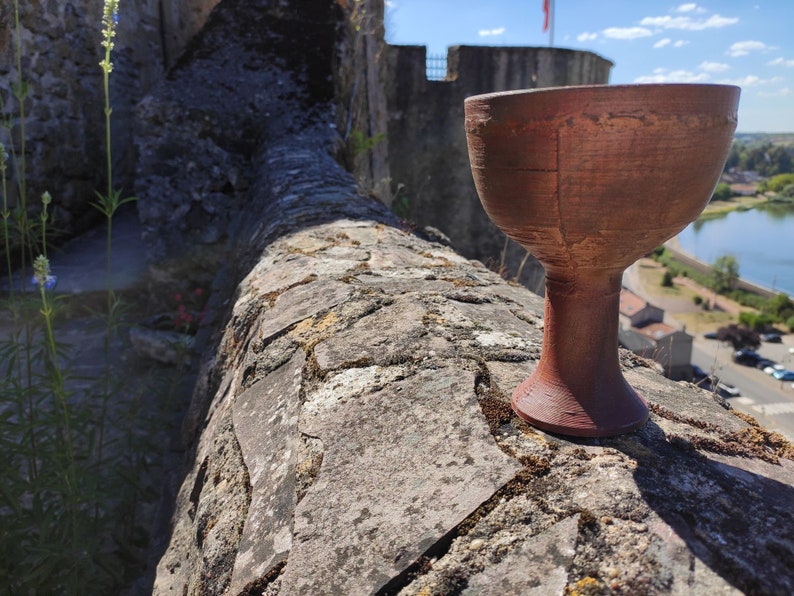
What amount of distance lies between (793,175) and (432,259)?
209ft

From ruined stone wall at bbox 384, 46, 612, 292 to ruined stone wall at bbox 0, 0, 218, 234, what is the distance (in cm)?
491

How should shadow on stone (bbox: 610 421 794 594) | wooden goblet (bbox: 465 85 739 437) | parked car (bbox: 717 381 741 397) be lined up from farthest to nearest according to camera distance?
parked car (bbox: 717 381 741 397) < wooden goblet (bbox: 465 85 739 437) < shadow on stone (bbox: 610 421 794 594)

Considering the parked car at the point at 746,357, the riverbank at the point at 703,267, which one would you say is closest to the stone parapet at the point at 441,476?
the parked car at the point at 746,357

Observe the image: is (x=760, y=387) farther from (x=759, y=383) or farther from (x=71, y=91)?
(x=71, y=91)

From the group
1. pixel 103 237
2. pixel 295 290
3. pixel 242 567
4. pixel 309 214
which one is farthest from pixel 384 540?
pixel 103 237

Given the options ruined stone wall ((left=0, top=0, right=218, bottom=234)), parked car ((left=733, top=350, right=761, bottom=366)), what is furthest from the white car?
ruined stone wall ((left=0, top=0, right=218, bottom=234))

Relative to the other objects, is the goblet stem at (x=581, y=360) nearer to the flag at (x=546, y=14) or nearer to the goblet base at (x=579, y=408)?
the goblet base at (x=579, y=408)

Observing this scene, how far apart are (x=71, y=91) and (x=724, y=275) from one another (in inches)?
1498

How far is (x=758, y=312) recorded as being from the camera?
3303cm

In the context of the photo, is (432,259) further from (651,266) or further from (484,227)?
(651,266)

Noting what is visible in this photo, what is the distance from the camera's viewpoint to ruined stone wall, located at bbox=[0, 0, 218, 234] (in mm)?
3863

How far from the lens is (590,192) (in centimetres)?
93

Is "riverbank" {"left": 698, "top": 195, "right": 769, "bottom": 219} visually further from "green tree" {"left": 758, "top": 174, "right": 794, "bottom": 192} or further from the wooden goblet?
the wooden goblet

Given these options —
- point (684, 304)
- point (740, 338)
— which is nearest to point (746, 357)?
point (740, 338)
